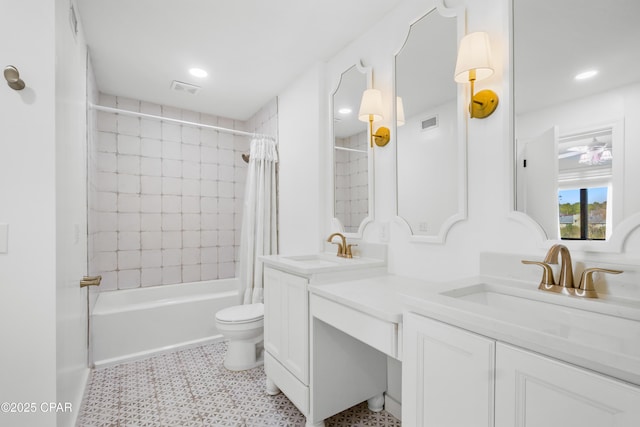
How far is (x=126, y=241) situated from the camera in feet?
10.2

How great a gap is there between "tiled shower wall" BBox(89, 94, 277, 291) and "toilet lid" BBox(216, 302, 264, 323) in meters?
1.26

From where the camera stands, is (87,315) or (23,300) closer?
(23,300)

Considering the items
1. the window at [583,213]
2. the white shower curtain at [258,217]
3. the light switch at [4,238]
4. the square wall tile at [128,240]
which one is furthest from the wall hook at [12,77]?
the square wall tile at [128,240]

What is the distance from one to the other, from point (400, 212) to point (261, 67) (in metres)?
1.70

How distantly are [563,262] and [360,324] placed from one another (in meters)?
0.77

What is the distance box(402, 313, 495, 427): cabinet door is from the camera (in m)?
0.79

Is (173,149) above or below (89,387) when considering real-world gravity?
above

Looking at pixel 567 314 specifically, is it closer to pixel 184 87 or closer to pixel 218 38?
pixel 218 38

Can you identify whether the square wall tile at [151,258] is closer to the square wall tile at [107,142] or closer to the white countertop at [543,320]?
the square wall tile at [107,142]

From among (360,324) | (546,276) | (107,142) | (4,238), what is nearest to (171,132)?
(107,142)

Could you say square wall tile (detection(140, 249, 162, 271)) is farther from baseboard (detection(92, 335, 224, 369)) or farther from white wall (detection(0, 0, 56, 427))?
white wall (detection(0, 0, 56, 427))

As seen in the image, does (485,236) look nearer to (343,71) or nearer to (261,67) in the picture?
(343,71)

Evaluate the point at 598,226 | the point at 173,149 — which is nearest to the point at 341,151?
the point at 598,226

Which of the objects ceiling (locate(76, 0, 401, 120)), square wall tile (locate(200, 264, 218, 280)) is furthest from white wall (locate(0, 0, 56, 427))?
square wall tile (locate(200, 264, 218, 280))
